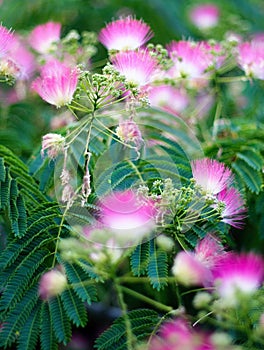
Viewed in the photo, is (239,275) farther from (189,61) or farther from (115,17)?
(115,17)

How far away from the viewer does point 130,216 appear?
172 cm

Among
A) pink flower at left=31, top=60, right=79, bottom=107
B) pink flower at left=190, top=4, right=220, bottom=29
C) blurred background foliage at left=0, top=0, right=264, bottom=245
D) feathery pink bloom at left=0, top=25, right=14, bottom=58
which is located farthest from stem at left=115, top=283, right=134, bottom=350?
pink flower at left=190, top=4, right=220, bottom=29

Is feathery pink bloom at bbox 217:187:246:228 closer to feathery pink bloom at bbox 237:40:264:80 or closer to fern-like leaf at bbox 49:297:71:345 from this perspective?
fern-like leaf at bbox 49:297:71:345

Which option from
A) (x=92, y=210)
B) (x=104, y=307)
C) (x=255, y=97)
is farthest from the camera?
(x=255, y=97)

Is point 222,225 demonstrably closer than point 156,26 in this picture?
Yes

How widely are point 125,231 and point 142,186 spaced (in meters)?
0.20

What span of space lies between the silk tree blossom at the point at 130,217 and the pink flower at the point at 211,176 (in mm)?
159

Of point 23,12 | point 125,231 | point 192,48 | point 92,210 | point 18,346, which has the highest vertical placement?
point 23,12

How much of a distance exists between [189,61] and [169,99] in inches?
10.0

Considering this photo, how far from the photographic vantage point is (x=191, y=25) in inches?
136

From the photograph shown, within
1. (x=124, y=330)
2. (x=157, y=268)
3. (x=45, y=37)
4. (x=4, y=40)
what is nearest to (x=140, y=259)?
(x=157, y=268)

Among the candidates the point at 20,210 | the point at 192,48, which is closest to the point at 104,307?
the point at 20,210

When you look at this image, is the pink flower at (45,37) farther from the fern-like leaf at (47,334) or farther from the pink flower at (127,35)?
the fern-like leaf at (47,334)

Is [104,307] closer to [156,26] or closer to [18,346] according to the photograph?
[18,346]
